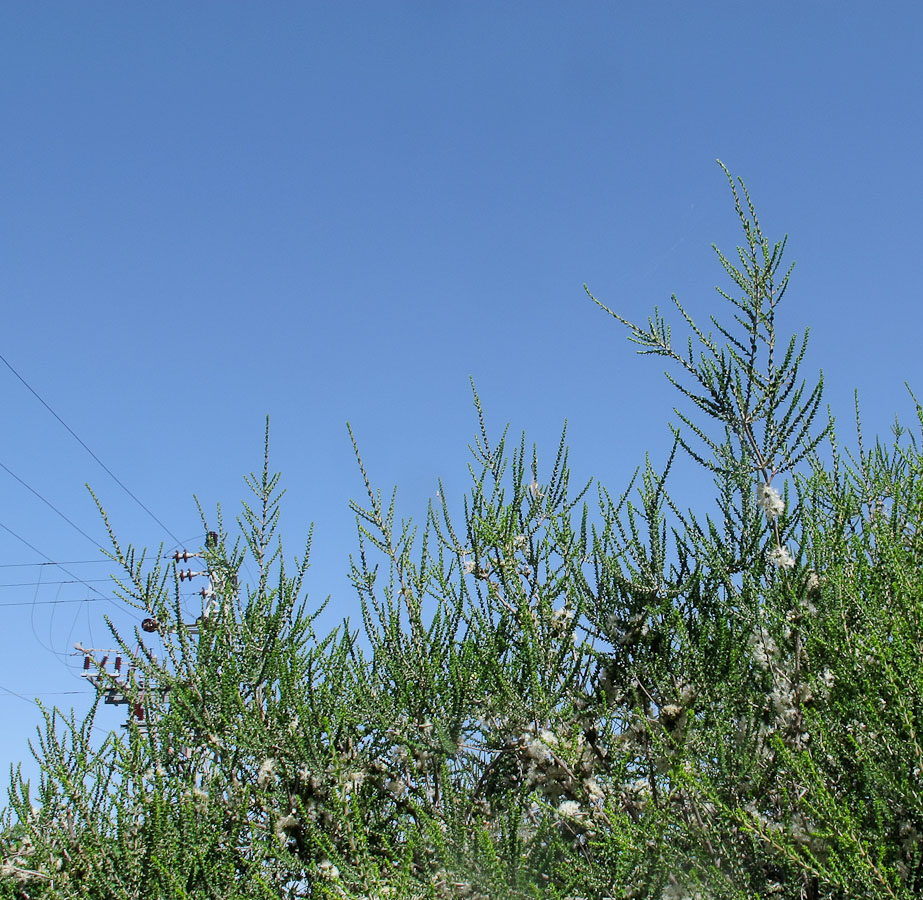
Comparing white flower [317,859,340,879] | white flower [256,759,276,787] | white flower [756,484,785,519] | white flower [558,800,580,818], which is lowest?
white flower [317,859,340,879]

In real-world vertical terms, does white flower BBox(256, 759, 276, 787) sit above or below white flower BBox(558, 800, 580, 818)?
above

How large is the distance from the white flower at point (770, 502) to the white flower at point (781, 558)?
17cm

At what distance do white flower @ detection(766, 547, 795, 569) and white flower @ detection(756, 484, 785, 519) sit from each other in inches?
6.6

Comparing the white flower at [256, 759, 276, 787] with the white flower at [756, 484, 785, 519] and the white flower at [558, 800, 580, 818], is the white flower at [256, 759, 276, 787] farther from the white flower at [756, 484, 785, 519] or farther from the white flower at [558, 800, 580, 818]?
the white flower at [756, 484, 785, 519]

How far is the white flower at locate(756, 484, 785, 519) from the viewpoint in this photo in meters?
4.04

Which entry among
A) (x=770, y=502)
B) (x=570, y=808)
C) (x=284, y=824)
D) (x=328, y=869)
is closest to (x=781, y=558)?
(x=770, y=502)

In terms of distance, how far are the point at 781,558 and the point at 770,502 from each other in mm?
279

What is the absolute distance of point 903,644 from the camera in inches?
117

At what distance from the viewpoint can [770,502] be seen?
4.05m

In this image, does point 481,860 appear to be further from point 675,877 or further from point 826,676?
point 826,676

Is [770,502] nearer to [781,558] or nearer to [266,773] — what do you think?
[781,558]

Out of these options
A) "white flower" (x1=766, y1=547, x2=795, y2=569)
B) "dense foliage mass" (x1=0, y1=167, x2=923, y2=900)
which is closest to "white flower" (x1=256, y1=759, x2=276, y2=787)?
"dense foliage mass" (x1=0, y1=167, x2=923, y2=900)

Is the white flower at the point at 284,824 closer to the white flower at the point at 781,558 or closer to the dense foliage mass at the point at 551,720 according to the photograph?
the dense foliage mass at the point at 551,720

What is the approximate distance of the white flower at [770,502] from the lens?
4.04m
